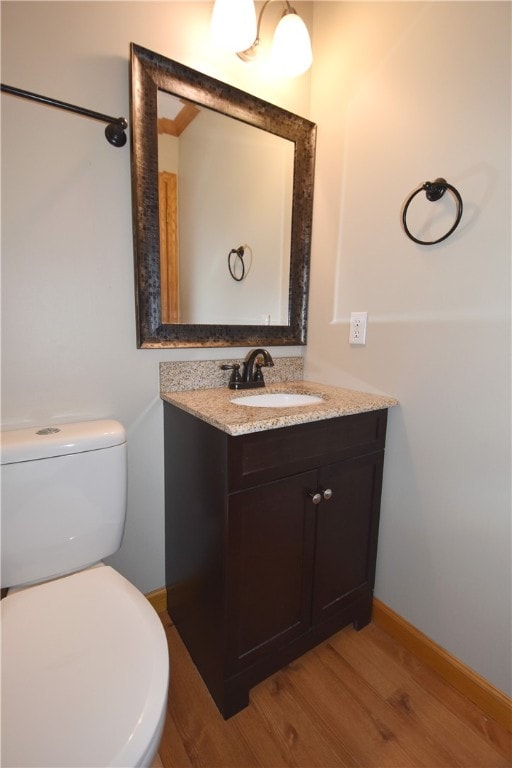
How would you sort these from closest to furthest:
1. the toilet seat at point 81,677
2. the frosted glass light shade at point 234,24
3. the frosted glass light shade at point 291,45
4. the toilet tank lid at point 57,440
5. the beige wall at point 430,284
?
the toilet seat at point 81,677, the toilet tank lid at point 57,440, the beige wall at point 430,284, the frosted glass light shade at point 234,24, the frosted glass light shade at point 291,45

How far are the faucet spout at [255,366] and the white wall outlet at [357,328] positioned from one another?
1.11ft

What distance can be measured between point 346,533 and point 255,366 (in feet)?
2.30

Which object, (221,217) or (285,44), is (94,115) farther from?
(285,44)

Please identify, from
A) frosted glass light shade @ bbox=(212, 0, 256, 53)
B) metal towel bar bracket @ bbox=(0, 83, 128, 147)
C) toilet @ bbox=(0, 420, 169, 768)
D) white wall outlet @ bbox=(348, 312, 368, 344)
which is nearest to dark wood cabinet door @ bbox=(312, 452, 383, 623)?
white wall outlet @ bbox=(348, 312, 368, 344)

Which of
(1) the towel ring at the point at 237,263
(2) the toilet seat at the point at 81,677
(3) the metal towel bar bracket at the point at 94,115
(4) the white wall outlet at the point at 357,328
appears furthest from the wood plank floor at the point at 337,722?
(3) the metal towel bar bracket at the point at 94,115

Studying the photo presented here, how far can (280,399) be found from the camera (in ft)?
4.53

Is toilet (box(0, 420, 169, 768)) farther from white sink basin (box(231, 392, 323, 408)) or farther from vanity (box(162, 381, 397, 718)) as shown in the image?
white sink basin (box(231, 392, 323, 408))

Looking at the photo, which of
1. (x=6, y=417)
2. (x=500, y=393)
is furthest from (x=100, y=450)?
(x=500, y=393)

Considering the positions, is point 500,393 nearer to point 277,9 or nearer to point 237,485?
point 237,485

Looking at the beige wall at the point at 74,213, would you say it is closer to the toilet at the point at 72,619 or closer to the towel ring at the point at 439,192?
the toilet at the point at 72,619

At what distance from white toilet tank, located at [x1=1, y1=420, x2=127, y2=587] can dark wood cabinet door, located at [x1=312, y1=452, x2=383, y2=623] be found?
0.64 m

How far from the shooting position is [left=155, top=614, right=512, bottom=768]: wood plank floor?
36.7 inches

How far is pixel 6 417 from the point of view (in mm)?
998

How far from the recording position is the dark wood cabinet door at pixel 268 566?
0.95 m
